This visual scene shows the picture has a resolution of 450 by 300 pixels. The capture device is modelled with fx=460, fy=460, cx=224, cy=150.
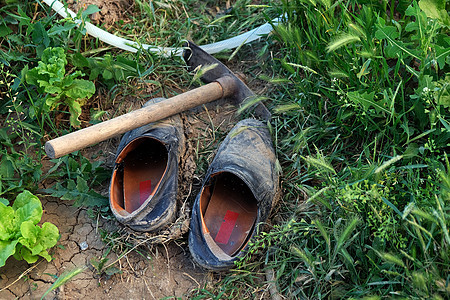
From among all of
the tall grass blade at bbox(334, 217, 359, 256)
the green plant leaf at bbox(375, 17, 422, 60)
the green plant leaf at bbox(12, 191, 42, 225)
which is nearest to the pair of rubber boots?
the green plant leaf at bbox(12, 191, 42, 225)

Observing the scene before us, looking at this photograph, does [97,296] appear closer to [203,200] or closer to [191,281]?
[191,281]

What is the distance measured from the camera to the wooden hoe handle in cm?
219

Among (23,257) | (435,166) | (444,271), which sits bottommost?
(23,257)

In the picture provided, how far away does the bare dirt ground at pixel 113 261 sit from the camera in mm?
2324

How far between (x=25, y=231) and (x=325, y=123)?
1629 mm

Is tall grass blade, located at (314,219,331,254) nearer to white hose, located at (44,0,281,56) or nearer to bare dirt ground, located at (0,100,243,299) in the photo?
bare dirt ground, located at (0,100,243,299)

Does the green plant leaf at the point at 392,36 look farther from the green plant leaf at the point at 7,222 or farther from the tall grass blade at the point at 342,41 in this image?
the green plant leaf at the point at 7,222

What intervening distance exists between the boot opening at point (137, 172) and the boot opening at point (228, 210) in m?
0.32

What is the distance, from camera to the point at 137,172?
2.65 meters

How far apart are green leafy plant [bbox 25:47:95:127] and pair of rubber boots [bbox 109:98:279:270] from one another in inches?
14.9

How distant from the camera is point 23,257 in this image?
7.55 ft

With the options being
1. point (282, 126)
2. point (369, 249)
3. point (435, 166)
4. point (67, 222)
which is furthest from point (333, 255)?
point (67, 222)

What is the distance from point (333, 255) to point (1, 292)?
1.64 metres

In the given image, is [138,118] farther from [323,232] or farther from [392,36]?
[392,36]
